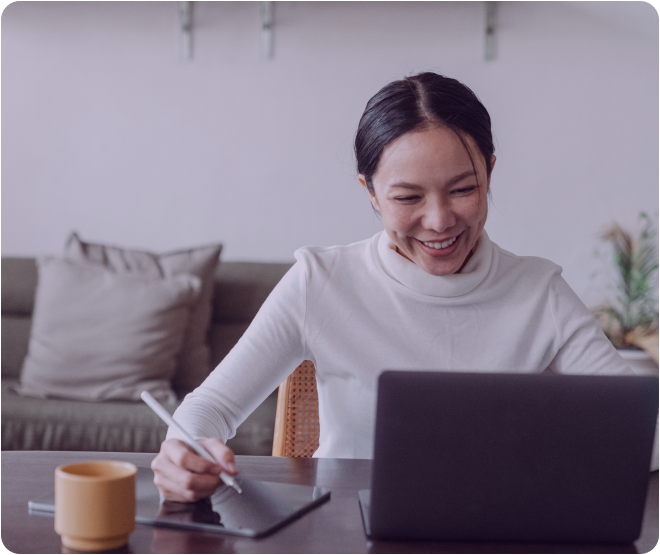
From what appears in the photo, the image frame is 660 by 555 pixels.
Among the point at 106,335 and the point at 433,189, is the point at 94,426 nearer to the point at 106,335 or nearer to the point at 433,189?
the point at 106,335

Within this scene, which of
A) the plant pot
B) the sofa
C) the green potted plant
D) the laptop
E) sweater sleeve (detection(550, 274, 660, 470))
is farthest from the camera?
the green potted plant

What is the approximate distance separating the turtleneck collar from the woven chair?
0.72ft

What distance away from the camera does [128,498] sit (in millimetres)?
609

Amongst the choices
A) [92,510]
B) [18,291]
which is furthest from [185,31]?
[92,510]

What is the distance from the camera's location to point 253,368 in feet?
3.44

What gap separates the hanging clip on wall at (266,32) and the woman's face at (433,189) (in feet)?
5.92

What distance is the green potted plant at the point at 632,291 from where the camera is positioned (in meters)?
2.44

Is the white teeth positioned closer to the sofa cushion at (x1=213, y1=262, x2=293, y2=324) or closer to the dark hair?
the dark hair

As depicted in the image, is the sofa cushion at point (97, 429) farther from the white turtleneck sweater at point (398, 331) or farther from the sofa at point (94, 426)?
the white turtleneck sweater at point (398, 331)

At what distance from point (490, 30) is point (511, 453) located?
7.89ft

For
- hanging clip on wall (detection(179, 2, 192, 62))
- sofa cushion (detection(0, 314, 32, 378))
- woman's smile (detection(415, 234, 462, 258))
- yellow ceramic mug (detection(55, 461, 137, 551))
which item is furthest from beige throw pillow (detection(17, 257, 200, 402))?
yellow ceramic mug (detection(55, 461, 137, 551))

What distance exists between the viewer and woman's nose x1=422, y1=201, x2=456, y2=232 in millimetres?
1012

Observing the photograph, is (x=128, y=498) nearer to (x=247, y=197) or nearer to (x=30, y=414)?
(x=30, y=414)

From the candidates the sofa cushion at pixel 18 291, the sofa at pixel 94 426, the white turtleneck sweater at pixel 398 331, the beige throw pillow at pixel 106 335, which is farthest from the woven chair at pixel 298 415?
the sofa cushion at pixel 18 291
